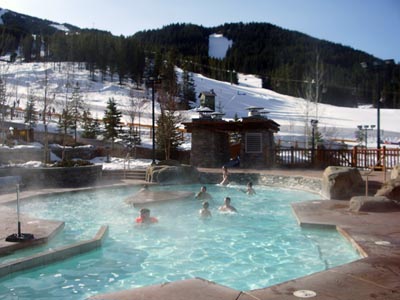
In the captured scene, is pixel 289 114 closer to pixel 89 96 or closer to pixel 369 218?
pixel 89 96

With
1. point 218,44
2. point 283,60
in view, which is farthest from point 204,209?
point 218,44

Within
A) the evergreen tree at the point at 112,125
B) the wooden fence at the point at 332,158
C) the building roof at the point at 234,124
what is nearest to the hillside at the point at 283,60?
the evergreen tree at the point at 112,125

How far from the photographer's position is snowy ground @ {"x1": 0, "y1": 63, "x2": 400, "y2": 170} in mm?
47688

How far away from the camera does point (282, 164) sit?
1938 cm

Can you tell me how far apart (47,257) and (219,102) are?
52.1 meters

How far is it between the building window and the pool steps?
→ 1275cm

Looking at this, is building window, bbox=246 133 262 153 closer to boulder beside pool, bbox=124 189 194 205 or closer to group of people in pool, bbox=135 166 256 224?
group of people in pool, bbox=135 166 256 224

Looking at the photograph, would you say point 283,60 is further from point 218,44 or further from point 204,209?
point 204,209

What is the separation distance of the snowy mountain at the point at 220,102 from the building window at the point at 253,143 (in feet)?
72.2

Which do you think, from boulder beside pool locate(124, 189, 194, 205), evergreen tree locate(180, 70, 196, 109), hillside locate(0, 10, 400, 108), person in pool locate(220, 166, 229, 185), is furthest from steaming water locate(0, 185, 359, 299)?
evergreen tree locate(180, 70, 196, 109)

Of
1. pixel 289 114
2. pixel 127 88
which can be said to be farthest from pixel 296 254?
pixel 127 88

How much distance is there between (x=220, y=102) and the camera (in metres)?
56.2

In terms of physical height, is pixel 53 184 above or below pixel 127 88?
below

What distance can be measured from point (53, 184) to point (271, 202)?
8.04m
